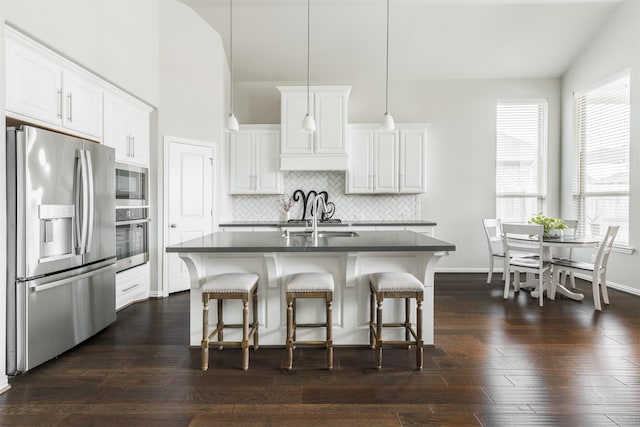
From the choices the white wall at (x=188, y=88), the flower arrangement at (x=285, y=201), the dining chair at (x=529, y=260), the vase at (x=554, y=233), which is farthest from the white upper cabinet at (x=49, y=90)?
the vase at (x=554, y=233)

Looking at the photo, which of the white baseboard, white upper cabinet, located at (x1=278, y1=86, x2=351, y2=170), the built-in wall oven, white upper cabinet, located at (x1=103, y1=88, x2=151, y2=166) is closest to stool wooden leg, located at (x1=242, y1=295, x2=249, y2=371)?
the built-in wall oven

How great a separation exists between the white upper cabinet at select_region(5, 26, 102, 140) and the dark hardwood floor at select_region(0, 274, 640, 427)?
6.03 feet

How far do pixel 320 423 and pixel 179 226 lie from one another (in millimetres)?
3413

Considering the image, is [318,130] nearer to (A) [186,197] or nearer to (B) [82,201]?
(A) [186,197]

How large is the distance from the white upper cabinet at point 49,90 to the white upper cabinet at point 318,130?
7.99 ft

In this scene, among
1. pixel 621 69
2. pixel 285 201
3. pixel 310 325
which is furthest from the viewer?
pixel 285 201

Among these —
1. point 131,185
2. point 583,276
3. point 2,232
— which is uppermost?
point 131,185

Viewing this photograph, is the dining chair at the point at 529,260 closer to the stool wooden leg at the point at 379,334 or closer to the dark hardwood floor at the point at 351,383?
the dark hardwood floor at the point at 351,383

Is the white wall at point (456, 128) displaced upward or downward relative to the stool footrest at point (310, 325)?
upward

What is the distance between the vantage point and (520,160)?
591cm

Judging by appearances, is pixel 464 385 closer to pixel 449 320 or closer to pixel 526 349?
pixel 526 349

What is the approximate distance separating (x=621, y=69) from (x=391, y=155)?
3138mm

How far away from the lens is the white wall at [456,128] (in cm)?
584

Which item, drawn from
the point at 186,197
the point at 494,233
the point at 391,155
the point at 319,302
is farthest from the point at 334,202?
the point at 319,302
